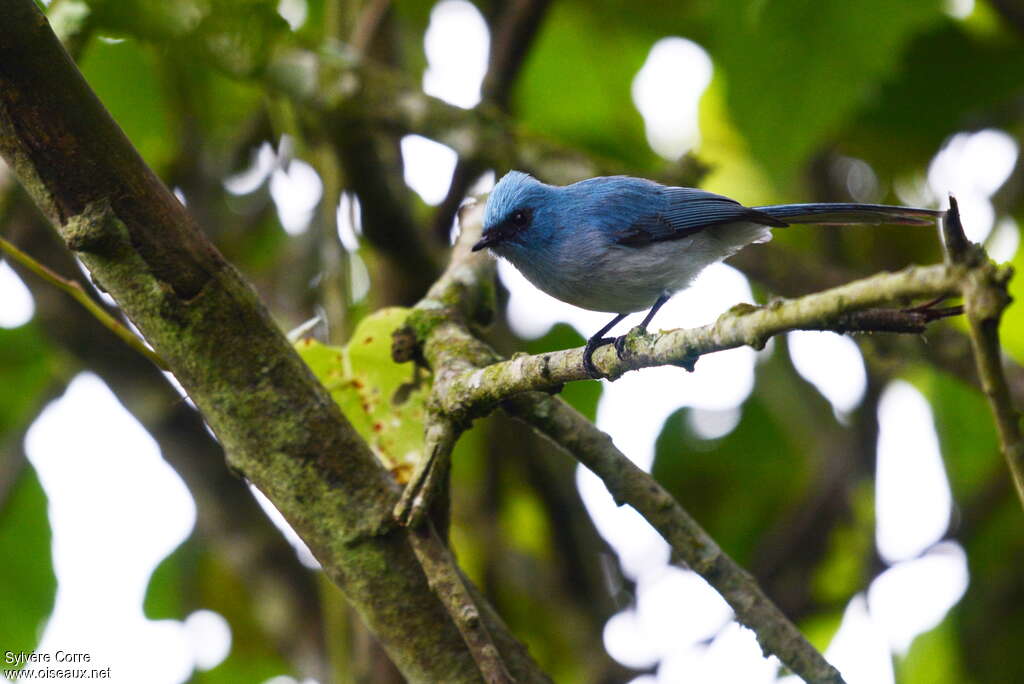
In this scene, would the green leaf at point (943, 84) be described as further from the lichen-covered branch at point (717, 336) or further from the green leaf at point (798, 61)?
the lichen-covered branch at point (717, 336)

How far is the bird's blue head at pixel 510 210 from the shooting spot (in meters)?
3.71

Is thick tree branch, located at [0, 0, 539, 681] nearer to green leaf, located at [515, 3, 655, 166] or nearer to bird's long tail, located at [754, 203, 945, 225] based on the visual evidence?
bird's long tail, located at [754, 203, 945, 225]

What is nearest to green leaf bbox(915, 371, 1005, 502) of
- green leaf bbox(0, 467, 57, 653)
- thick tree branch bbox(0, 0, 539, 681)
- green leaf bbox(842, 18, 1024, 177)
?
green leaf bbox(842, 18, 1024, 177)

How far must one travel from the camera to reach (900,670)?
4.51 m

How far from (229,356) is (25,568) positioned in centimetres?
264

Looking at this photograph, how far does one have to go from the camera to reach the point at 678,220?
3645mm

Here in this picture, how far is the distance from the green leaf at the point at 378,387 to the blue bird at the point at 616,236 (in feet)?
2.23

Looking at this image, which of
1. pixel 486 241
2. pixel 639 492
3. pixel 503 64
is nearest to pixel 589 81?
pixel 503 64

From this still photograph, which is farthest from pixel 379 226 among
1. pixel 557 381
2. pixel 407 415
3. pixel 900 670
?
pixel 900 670

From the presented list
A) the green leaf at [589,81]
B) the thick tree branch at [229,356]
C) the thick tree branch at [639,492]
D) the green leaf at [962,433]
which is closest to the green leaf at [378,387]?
the thick tree branch at [639,492]

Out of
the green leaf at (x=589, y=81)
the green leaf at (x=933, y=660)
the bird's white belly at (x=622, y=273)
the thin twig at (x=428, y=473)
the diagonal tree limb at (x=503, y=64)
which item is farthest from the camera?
the green leaf at (x=589, y=81)

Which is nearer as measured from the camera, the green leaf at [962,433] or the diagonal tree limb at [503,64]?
the green leaf at [962,433]

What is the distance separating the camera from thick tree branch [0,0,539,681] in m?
2.25

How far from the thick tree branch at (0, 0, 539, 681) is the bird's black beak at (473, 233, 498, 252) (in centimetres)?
112
